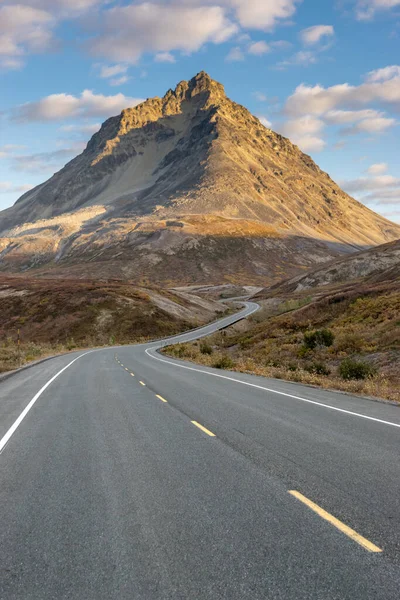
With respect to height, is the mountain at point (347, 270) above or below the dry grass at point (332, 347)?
above

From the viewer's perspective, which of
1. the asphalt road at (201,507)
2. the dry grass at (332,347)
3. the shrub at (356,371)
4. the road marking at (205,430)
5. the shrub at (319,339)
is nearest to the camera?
the asphalt road at (201,507)

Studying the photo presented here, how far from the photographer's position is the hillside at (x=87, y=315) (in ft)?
219

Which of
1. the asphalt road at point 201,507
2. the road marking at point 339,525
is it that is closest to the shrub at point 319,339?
the asphalt road at point 201,507

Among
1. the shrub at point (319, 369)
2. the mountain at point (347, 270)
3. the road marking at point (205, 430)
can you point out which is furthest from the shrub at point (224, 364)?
the mountain at point (347, 270)

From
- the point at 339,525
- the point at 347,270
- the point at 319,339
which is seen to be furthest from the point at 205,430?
the point at 347,270

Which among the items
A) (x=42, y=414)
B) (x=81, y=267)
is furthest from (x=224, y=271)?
(x=42, y=414)

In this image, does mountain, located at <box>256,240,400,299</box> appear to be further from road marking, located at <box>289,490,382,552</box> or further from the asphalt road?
road marking, located at <box>289,490,382,552</box>

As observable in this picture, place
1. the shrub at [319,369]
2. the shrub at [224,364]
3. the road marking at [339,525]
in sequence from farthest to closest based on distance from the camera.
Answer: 1. the shrub at [224,364]
2. the shrub at [319,369]
3. the road marking at [339,525]

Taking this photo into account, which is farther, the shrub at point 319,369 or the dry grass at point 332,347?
the shrub at point 319,369

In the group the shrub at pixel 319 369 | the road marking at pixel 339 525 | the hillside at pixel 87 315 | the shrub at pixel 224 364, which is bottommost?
the shrub at pixel 319 369

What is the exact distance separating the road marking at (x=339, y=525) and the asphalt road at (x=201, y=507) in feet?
0.06

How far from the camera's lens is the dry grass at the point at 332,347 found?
59.1 feet

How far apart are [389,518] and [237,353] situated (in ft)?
97.9

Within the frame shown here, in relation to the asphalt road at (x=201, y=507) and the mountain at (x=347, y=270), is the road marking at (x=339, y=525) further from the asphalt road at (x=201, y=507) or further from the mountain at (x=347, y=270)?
the mountain at (x=347, y=270)
